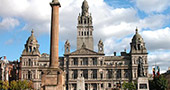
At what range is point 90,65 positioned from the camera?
344 ft

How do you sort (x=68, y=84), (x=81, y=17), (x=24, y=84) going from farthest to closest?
(x=81, y=17)
(x=68, y=84)
(x=24, y=84)

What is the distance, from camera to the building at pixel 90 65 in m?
104

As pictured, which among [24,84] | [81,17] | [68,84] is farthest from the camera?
[81,17]

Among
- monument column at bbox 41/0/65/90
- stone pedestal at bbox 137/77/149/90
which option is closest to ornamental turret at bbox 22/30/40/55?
stone pedestal at bbox 137/77/149/90

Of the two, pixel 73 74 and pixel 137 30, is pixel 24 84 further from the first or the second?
pixel 137 30

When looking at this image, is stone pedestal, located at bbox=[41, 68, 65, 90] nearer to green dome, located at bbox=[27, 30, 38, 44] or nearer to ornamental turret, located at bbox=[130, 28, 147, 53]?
green dome, located at bbox=[27, 30, 38, 44]

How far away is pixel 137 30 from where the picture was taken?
357 feet

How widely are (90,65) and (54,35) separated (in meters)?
70.9

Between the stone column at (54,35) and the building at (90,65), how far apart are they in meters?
69.3

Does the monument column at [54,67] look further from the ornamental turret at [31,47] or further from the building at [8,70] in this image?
the ornamental turret at [31,47]

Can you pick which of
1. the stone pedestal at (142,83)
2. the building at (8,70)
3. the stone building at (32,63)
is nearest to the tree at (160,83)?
the stone pedestal at (142,83)

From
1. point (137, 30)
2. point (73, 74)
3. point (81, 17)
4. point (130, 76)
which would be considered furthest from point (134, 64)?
point (81, 17)

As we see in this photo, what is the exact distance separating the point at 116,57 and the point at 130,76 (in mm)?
10126

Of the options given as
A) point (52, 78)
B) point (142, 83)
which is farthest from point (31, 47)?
point (52, 78)
